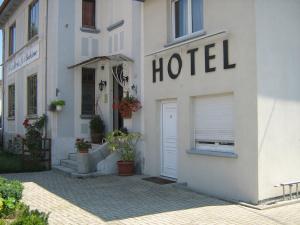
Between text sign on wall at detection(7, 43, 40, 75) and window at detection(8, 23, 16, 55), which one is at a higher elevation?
window at detection(8, 23, 16, 55)

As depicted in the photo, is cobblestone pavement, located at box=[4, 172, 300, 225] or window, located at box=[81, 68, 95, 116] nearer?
cobblestone pavement, located at box=[4, 172, 300, 225]

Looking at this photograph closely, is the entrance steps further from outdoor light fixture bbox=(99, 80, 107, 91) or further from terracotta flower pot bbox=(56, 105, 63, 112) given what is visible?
outdoor light fixture bbox=(99, 80, 107, 91)

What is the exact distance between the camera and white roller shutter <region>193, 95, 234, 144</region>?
915 cm

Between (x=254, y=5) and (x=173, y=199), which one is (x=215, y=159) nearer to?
(x=173, y=199)

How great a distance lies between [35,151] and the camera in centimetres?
1439

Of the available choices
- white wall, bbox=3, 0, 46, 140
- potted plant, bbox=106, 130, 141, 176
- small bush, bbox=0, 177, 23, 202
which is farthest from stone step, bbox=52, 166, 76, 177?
small bush, bbox=0, 177, 23, 202

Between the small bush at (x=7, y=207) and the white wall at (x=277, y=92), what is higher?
the white wall at (x=277, y=92)

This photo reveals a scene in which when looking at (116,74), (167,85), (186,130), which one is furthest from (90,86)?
(186,130)

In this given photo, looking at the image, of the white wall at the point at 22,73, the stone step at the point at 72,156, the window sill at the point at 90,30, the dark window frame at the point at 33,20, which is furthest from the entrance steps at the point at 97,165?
the dark window frame at the point at 33,20

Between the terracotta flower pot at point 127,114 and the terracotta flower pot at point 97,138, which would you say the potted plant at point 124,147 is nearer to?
the terracotta flower pot at point 127,114

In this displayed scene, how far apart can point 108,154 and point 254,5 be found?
22.9ft

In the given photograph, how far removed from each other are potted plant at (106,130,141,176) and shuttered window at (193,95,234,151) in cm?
270

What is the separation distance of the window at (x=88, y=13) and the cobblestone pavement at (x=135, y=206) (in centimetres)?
681

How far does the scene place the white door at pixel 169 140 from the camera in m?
11.1
